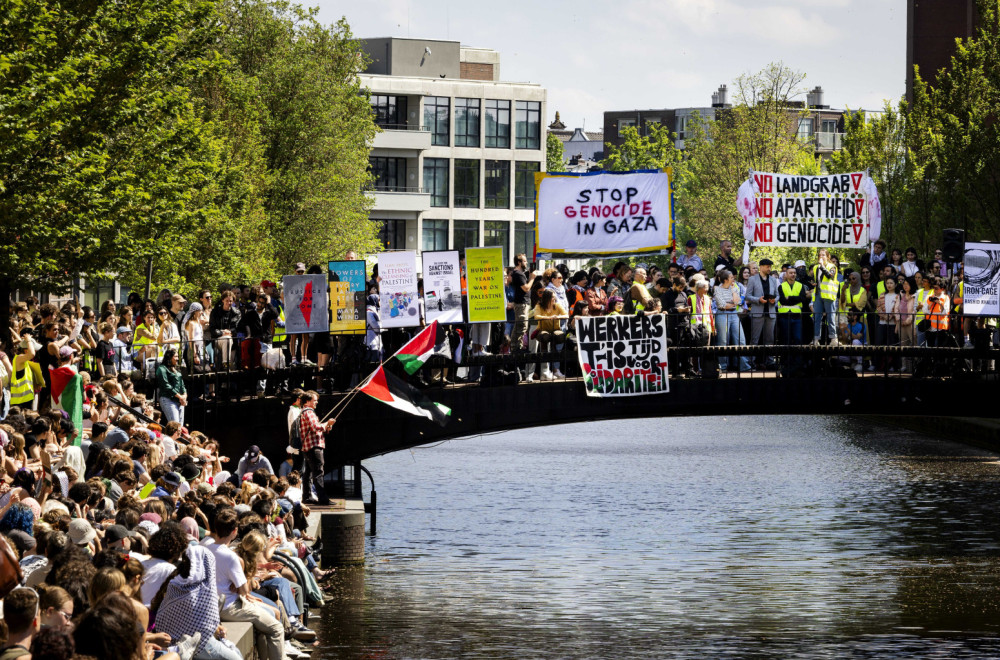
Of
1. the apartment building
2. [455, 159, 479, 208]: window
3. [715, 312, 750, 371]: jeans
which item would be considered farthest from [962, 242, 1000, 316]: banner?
[455, 159, 479, 208]: window

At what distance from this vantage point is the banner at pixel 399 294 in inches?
1133

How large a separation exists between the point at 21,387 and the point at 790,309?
15.4 m

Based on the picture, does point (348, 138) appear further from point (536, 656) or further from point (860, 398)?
point (536, 656)

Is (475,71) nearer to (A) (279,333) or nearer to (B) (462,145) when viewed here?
(B) (462,145)

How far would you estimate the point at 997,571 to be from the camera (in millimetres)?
31844

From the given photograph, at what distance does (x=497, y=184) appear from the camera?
117 m

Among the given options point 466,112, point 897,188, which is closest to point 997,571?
point 897,188

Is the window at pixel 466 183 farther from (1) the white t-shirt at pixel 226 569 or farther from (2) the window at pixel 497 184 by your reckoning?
(1) the white t-shirt at pixel 226 569

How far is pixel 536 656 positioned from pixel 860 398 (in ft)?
37.2

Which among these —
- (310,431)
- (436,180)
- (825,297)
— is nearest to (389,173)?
(436,180)

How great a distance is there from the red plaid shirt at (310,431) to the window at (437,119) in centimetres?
8689

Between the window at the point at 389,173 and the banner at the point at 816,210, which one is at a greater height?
the window at the point at 389,173

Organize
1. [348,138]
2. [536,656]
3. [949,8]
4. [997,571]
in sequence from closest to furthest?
[536,656] < [997,571] < [348,138] < [949,8]

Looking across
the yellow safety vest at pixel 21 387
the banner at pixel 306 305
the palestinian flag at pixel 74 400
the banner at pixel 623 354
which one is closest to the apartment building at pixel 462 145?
the banner at pixel 623 354
